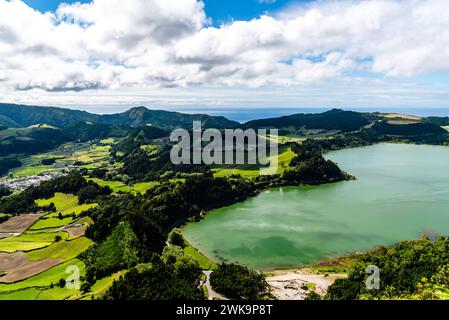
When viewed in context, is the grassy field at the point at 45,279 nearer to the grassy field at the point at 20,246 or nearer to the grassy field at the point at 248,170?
the grassy field at the point at 20,246

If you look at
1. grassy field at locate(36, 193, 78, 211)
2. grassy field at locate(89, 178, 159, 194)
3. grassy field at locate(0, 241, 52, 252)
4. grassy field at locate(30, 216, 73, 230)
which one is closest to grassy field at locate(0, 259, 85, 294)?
grassy field at locate(0, 241, 52, 252)

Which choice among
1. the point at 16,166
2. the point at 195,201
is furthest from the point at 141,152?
the point at 195,201

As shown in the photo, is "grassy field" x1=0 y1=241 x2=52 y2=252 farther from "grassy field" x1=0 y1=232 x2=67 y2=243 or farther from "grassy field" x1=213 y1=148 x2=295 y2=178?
"grassy field" x1=213 y1=148 x2=295 y2=178

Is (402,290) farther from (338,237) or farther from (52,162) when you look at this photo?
(52,162)

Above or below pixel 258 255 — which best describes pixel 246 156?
above

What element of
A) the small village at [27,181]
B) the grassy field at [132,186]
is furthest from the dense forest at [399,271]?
the small village at [27,181]
